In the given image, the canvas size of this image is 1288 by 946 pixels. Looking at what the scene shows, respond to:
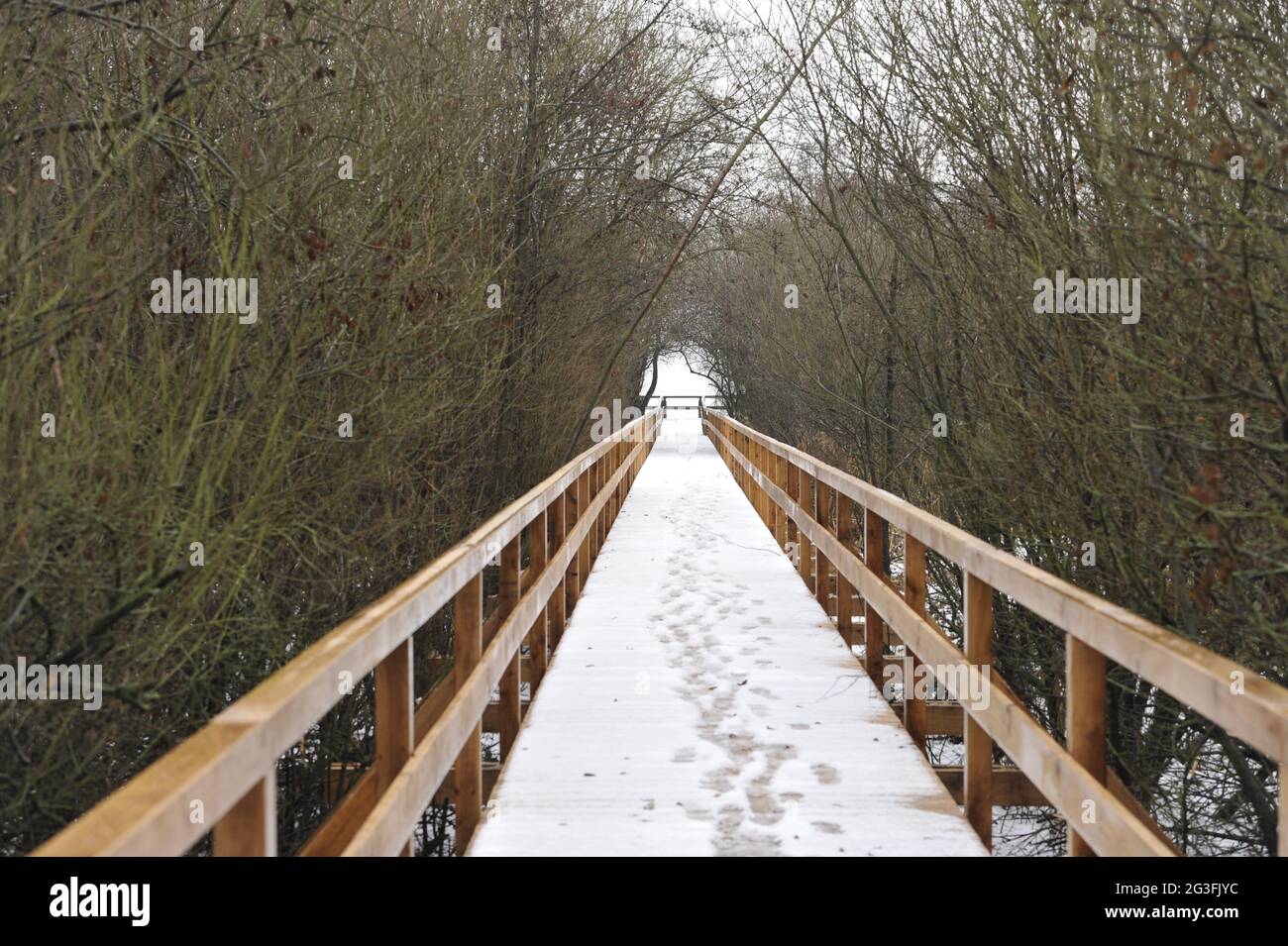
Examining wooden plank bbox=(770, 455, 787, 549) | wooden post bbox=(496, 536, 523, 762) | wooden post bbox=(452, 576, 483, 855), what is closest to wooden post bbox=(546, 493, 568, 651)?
wooden post bbox=(496, 536, 523, 762)

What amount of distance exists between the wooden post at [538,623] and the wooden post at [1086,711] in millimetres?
3577

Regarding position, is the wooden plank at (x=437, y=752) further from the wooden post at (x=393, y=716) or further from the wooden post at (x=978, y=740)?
the wooden post at (x=978, y=740)

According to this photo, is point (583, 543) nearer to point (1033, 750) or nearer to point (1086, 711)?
point (1033, 750)

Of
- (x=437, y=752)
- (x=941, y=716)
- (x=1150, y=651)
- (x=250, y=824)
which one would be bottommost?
(x=941, y=716)

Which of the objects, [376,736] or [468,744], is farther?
[468,744]

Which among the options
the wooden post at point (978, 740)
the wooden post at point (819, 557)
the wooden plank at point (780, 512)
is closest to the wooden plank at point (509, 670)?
the wooden post at point (978, 740)

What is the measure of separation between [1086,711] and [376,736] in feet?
6.11

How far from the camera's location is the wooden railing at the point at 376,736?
5.95ft

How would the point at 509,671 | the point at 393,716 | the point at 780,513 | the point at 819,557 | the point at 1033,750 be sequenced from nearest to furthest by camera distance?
1. the point at 393,716
2. the point at 1033,750
3. the point at 509,671
4. the point at 819,557
5. the point at 780,513

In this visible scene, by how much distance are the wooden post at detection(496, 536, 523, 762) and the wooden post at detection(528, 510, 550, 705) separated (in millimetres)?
599

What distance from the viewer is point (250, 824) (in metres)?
2.23

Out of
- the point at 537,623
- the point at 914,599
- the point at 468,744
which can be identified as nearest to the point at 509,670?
the point at 537,623

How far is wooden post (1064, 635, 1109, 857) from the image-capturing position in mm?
3227

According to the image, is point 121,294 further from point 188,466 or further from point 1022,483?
point 1022,483
